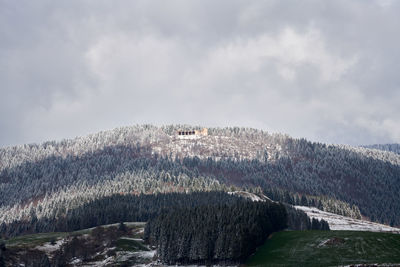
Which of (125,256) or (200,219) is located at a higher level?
(200,219)

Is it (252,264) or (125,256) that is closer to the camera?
(252,264)

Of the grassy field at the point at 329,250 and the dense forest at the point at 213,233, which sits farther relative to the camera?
the dense forest at the point at 213,233

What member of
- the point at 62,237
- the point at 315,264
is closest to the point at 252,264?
the point at 315,264

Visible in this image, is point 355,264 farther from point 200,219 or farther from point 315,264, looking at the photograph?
point 200,219

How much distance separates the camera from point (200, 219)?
155500 millimetres

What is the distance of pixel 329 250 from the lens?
129 m

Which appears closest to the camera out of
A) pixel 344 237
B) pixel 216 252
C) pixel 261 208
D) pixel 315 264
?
pixel 315 264

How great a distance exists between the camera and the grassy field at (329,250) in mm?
118812

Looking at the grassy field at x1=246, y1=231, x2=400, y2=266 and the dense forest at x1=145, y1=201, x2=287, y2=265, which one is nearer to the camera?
the grassy field at x1=246, y1=231, x2=400, y2=266

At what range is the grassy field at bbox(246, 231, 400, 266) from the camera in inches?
4678

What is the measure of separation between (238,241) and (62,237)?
9478 cm

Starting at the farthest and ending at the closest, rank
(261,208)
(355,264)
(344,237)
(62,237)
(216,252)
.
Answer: (62,237)
(261,208)
(216,252)
(344,237)
(355,264)

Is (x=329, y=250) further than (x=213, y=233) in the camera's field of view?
No

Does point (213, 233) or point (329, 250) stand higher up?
point (213, 233)
